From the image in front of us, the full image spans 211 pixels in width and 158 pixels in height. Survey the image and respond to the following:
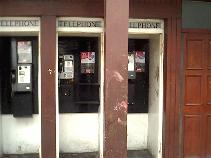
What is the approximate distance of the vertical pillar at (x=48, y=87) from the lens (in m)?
5.94

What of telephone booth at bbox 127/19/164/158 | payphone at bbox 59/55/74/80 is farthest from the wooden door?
A: payphone at bbox 59/55/74/80

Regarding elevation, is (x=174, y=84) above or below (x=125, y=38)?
below

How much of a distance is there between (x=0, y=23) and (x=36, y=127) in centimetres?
202

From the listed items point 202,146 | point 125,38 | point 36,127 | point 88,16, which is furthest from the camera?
point 36,127

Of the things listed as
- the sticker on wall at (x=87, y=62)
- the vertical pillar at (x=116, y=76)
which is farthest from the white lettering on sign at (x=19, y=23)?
the vertical pillar at (x=116, y=76)

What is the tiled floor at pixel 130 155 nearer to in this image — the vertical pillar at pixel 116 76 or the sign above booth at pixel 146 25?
the sign above booth at pixel 146 25

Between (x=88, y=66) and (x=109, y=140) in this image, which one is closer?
(x=109, y=140)

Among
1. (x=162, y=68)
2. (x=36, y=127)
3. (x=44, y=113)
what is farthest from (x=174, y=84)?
(x=36, y=127)

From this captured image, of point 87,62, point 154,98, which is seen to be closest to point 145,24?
point 87,62

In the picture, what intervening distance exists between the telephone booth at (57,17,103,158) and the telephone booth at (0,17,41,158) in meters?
0.44

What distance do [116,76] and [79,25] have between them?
94.4 inches

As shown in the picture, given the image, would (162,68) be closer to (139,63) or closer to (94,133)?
(139,63)

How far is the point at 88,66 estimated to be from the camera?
268 inches

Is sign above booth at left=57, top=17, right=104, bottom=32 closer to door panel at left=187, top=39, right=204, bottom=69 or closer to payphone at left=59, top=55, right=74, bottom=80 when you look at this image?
payphone at left=59, top=55, right=74, bottom=80
